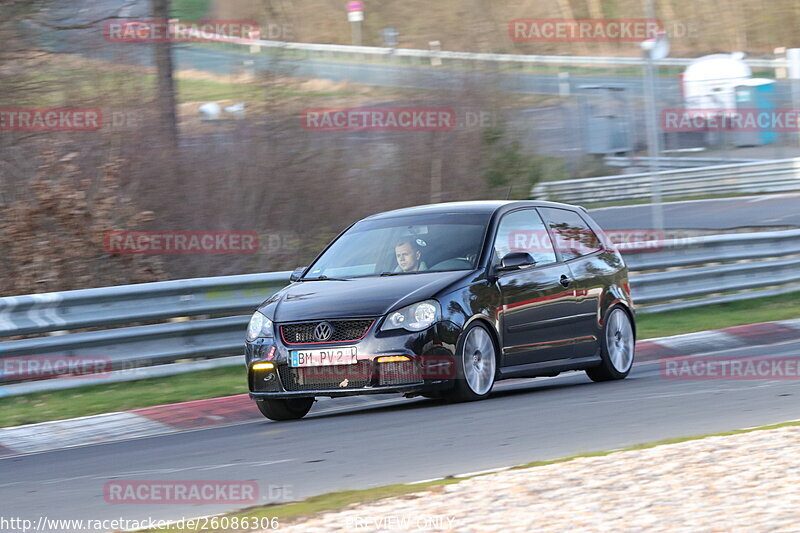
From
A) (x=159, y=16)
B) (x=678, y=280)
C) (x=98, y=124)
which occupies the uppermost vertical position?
(x=159, y=16)

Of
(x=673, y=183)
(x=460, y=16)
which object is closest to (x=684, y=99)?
(x=673, y=183)

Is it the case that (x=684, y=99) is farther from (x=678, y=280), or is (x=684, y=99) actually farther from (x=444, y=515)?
(x=444, y=515)

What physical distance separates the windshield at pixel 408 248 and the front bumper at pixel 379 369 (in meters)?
0.91

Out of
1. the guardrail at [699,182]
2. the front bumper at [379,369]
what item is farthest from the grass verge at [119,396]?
the guardrail at [699,182]

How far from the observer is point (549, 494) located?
5867mm

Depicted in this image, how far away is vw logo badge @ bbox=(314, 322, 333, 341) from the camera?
9.59 meters

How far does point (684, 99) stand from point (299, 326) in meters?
34.3

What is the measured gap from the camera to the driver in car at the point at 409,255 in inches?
411

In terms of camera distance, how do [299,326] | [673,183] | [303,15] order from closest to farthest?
[299,326]
[303,15]
[673,183]

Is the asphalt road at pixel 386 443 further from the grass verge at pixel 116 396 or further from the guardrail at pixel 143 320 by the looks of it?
the guardrail at pixel 143 320

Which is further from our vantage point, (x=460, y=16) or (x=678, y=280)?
(x=460, y=16)

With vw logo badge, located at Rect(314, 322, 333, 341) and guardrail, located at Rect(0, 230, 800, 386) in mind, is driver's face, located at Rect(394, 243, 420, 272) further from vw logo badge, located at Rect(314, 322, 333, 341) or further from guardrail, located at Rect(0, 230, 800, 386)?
guardrail, located at Rect(0, 230, 800, 386)

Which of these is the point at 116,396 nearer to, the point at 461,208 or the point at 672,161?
the point at 461,208

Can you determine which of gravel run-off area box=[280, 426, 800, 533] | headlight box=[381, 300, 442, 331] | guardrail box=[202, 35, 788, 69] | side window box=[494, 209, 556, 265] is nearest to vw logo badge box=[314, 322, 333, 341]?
headlight box=[381, 300, 442, 331]
